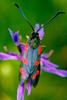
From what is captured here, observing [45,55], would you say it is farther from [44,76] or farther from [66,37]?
[66,37]

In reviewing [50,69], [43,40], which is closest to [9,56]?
[50,69]

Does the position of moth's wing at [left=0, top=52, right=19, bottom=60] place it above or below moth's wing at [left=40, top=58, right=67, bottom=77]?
above

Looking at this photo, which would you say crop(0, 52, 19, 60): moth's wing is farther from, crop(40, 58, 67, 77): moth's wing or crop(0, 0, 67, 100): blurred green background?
crop(0, 0, 67, 100): blurred green background

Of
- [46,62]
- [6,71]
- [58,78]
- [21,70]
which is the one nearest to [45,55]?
[46,62]

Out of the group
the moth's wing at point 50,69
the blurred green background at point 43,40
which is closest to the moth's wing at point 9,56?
the moth's wing at point 50,69

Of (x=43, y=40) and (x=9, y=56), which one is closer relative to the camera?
(x=9, y=56)

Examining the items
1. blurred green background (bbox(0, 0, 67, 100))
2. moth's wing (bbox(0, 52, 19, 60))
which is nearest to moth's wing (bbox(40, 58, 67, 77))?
moth's wing (bbox(0, 52, 19, 60))

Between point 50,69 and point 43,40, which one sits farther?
point 43,40

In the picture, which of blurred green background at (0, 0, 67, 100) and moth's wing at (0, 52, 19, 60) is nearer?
moth's wing at (0, 52, 19, 60)

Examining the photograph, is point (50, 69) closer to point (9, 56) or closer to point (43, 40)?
point (9, 56)
